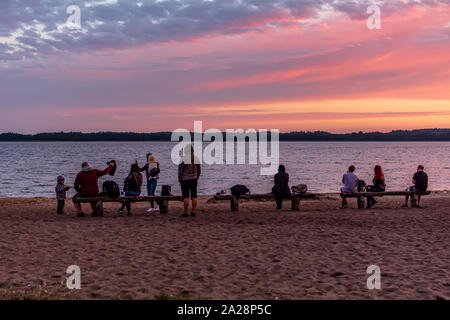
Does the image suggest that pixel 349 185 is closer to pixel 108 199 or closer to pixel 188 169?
pixel 188 169

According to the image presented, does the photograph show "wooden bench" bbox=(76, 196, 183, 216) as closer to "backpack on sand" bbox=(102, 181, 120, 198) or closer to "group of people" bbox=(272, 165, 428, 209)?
"backpack on sand" bbox=(102, 181, 120, 198)

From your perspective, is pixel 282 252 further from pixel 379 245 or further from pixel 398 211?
pixel 398 211

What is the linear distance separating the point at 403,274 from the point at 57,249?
21.0ft

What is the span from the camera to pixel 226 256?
823 cm

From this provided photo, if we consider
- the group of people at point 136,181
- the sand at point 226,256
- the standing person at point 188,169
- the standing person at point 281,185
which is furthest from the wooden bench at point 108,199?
the standing person at point 281,185

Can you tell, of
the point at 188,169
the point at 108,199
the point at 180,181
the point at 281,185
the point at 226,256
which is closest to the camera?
the point at 226,256

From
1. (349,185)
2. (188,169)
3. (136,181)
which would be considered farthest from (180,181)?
(349,185)

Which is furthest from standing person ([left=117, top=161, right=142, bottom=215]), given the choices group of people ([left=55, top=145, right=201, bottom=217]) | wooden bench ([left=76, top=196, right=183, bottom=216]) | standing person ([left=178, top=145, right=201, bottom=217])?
standing person ([left=178, top=145, right=201, bottom=217])

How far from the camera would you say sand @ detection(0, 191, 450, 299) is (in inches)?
243

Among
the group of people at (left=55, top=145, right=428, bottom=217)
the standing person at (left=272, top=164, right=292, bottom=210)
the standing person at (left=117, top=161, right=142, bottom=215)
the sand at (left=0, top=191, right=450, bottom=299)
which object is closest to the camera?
the sand at (left=0, top=191, right=450, bottom=299)

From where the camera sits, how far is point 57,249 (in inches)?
346

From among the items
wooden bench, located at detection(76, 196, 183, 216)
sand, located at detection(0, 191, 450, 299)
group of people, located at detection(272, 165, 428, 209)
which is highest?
group of people, located at detection(272, 165, 428, 209)

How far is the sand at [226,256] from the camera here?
20.3 feet
